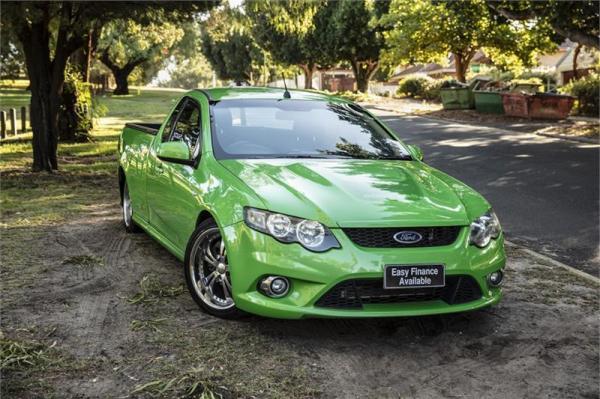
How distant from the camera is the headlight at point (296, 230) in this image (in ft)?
13.6

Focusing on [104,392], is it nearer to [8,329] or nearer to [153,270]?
[8,329]

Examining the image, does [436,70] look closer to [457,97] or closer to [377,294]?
[457,97]

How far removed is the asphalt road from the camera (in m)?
7.57

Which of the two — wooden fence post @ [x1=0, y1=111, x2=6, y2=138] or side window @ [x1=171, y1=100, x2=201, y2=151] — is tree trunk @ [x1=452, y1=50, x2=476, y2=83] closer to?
wooden fence post @ [x1=0, y1=111, x2=6, y2=138]

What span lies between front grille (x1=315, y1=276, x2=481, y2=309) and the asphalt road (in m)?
2.59

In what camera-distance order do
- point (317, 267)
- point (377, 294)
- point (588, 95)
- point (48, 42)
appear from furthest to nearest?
point (588, 95) < point (48, 42) < point (377, 294) < point (317, 267)

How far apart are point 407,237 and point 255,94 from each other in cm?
243

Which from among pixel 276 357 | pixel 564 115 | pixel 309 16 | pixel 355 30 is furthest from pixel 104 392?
pixel 355 30

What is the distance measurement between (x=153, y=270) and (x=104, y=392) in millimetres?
2427

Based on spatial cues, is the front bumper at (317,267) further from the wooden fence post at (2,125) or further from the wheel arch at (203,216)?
the wooden fence post at (2,125)

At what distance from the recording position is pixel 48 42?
12352 mm

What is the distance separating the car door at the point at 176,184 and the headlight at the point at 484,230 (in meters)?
1.94

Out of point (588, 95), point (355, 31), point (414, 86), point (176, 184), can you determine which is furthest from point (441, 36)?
point (176, 184)

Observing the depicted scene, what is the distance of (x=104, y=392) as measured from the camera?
3.60 m
